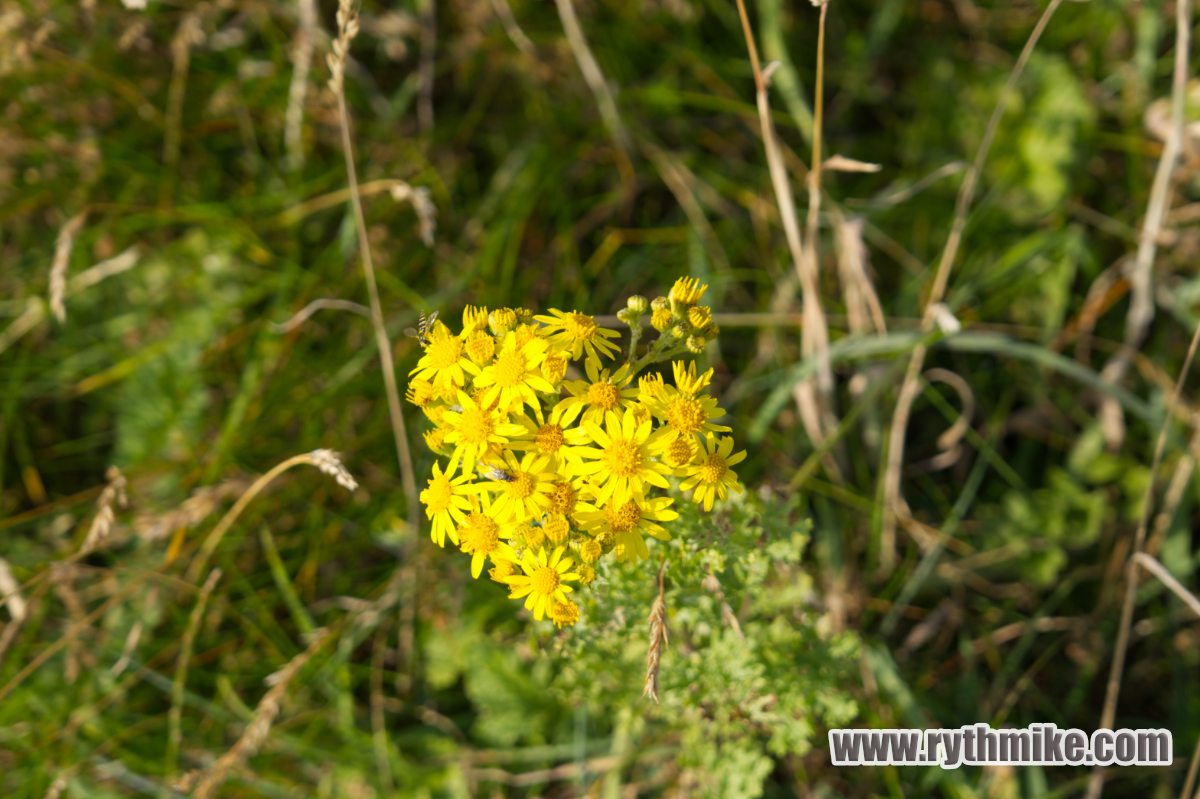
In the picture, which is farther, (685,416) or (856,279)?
(856,279)

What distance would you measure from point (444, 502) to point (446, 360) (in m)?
0.42

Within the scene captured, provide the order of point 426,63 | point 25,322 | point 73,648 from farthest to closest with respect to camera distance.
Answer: point 426,63 < point 25,322 < point 73,648

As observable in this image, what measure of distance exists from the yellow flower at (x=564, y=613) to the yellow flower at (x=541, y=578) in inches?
1.2

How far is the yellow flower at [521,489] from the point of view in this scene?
2.12 m

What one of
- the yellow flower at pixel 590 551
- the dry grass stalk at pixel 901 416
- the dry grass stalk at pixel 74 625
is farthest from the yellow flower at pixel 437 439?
the dry grass stalk at pixel 901 416

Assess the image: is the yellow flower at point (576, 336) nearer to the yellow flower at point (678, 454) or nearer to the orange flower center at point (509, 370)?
the orange flower center at point (509, 370)

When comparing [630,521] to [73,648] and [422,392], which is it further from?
[73,648]

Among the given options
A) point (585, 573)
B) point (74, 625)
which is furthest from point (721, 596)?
point (74, 625)

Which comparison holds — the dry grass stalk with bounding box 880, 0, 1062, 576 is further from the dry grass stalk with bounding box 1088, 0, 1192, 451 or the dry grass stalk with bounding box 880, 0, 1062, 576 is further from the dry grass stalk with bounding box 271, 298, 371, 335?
the dry grass stalk with bounding box 271, 298, 371, 335

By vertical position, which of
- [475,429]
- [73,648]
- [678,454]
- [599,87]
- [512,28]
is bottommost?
[73,648]

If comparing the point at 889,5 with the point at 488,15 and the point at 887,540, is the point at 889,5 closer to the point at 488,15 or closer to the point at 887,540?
the point at 488,15

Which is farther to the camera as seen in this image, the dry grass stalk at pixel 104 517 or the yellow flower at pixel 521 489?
the dry grass stalk at pixel 104 517

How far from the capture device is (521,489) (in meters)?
2.13

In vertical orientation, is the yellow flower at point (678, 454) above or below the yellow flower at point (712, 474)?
above
